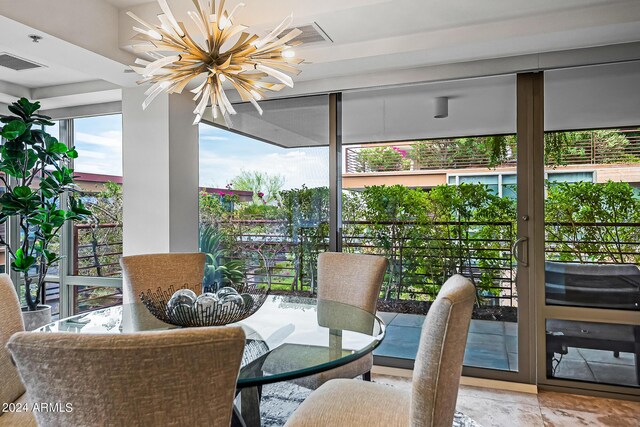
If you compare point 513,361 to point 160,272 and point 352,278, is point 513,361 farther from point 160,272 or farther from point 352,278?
point 160,272

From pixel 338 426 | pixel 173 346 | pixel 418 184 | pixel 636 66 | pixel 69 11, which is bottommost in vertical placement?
pixel 338 426

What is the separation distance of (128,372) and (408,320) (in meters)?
2.79

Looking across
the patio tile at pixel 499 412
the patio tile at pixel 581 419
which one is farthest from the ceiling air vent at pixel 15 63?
the patio tile at pixel 581 419

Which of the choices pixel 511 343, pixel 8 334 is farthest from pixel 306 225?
pixel 8 334

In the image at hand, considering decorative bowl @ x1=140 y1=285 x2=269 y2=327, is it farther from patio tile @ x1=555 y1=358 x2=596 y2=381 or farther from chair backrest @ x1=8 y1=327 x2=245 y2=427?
patio tile @ x1=555 y1=358 x2=596 y2=381

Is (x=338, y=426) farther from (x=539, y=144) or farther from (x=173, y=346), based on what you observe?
(x=539, y=144)

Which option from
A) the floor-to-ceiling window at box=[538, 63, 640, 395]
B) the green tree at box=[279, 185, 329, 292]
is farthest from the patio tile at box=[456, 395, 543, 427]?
the green tree at box=[279, 185, 329, 292]

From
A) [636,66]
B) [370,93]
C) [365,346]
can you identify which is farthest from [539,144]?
[365,346]

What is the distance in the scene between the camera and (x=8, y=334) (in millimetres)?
1696

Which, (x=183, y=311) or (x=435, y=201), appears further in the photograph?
(x=435, y=201)

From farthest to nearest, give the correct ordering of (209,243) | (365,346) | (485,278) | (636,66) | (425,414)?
(209,243), (485,278), (636,66), (365,346), (425,414)

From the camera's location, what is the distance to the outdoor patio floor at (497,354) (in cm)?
281

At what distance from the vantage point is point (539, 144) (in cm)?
291

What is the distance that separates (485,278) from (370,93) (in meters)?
1.71
